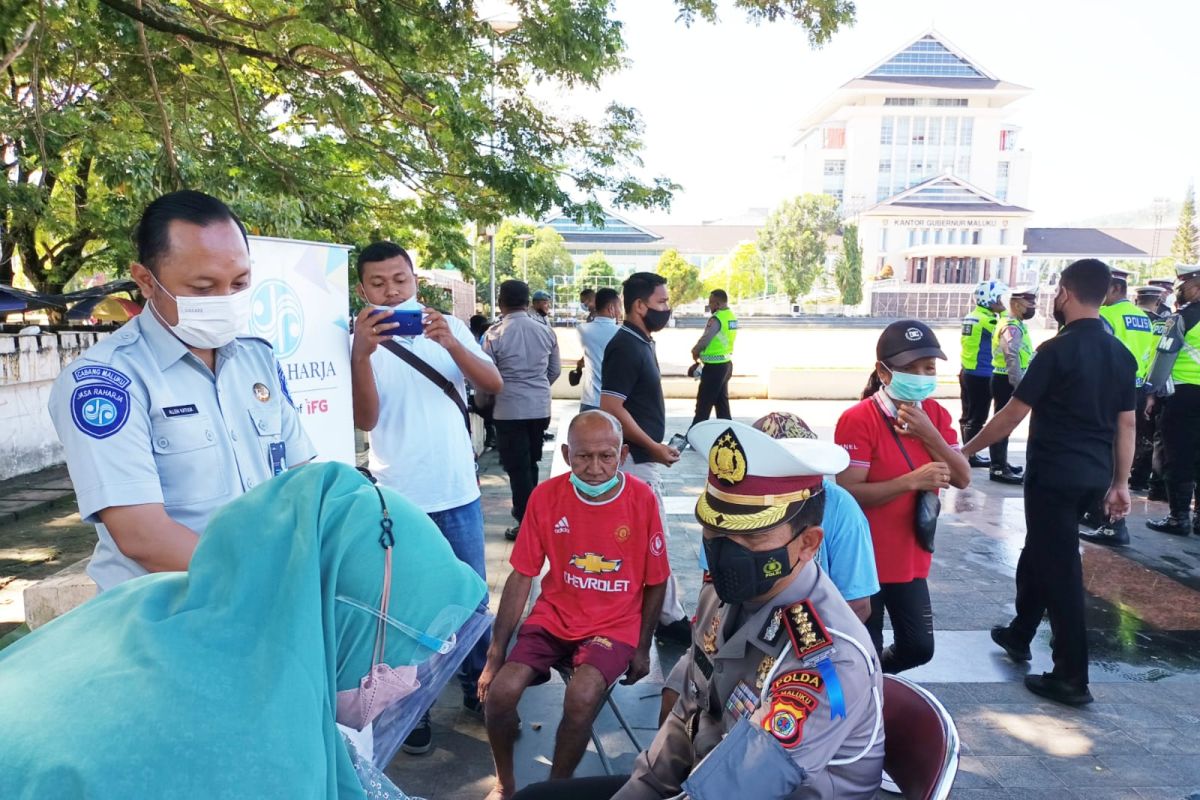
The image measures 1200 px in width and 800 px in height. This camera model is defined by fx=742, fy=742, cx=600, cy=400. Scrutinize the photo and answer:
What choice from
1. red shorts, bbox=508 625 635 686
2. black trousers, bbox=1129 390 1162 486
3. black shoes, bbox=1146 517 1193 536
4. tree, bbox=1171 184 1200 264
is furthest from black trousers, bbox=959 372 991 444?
tree, bbox=1171 184 1200 264

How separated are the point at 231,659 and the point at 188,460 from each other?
3.67 ft

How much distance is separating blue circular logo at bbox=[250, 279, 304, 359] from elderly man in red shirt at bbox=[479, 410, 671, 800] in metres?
1.32

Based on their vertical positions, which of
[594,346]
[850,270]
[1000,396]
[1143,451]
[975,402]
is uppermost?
[850,270]

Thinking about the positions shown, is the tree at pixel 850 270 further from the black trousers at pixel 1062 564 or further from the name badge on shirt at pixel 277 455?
the name badge on shirt at pixel 277 455

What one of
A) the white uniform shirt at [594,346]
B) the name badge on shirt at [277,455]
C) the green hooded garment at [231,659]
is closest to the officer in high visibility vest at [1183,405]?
the white uniform shirt at [594,346]

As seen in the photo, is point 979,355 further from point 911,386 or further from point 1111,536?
point 911,386

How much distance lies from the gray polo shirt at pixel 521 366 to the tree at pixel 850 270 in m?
55.4

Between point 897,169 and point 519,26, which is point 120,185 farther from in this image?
point 897,169

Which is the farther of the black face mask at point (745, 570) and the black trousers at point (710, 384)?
the black trousers at point (710, 384)

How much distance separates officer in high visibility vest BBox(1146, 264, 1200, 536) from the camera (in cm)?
612

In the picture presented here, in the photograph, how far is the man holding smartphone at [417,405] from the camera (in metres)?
3.02

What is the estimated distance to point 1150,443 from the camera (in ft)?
25.1

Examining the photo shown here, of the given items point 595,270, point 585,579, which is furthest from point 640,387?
point 595,270

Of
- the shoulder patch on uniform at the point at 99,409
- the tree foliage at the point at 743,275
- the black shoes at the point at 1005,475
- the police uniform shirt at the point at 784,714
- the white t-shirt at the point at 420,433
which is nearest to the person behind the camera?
the police uniform shirt at the point at 784,714
